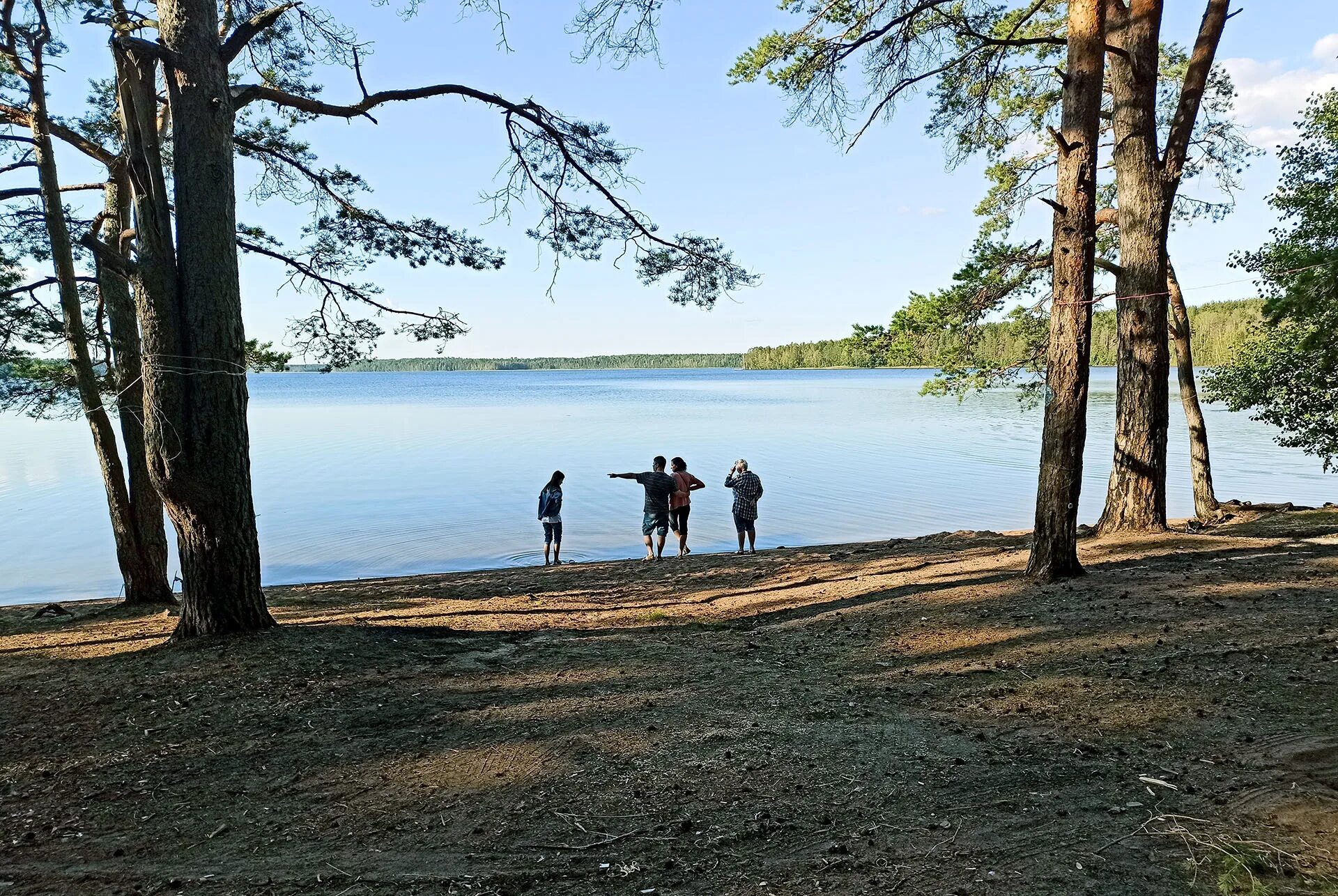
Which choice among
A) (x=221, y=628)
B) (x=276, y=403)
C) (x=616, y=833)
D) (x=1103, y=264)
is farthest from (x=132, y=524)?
(x=276, y=403)

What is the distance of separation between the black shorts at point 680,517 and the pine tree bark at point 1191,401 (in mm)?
7665

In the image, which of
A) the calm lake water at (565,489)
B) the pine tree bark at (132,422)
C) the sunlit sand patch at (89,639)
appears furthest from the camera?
the calm lake water at (565,489)

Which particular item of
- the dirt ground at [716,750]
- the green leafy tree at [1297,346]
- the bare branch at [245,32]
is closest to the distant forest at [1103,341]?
the green leafy tree at [1297,346]

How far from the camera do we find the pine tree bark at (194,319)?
599cm

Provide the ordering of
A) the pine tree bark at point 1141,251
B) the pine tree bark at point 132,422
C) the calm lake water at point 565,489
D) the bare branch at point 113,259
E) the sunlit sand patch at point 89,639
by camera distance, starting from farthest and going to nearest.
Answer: the calm lake water at point 565,489 → the pine tree bark at point 1141,251 → the pine tree bark at point 132,422 → the sunlit sand patch at point 89,639 → the bare branch at point 113,259

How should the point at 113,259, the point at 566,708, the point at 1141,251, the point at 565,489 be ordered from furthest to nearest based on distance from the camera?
the point at 565,489 < the point at 1141,251 < the point at 113,259 < the point at 566,708

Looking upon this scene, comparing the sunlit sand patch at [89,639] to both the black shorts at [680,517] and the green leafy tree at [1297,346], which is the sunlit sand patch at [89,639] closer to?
the black shorts at [680,517]

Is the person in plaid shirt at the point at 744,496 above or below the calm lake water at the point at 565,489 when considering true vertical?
above

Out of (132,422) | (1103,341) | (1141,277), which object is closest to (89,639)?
(132,422)

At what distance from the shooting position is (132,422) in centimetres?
868

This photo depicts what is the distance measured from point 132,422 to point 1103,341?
5600cm

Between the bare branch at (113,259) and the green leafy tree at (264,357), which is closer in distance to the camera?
the bare branch at (113,259)

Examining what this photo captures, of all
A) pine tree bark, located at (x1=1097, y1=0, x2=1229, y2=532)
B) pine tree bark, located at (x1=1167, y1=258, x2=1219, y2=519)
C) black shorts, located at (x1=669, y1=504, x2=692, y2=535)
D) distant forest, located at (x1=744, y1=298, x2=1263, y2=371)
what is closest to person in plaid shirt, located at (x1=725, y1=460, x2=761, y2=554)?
black shorts, located at (x1=669, y1=504, x2=692, y2=535)

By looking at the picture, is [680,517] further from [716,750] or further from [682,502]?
[716,750]
